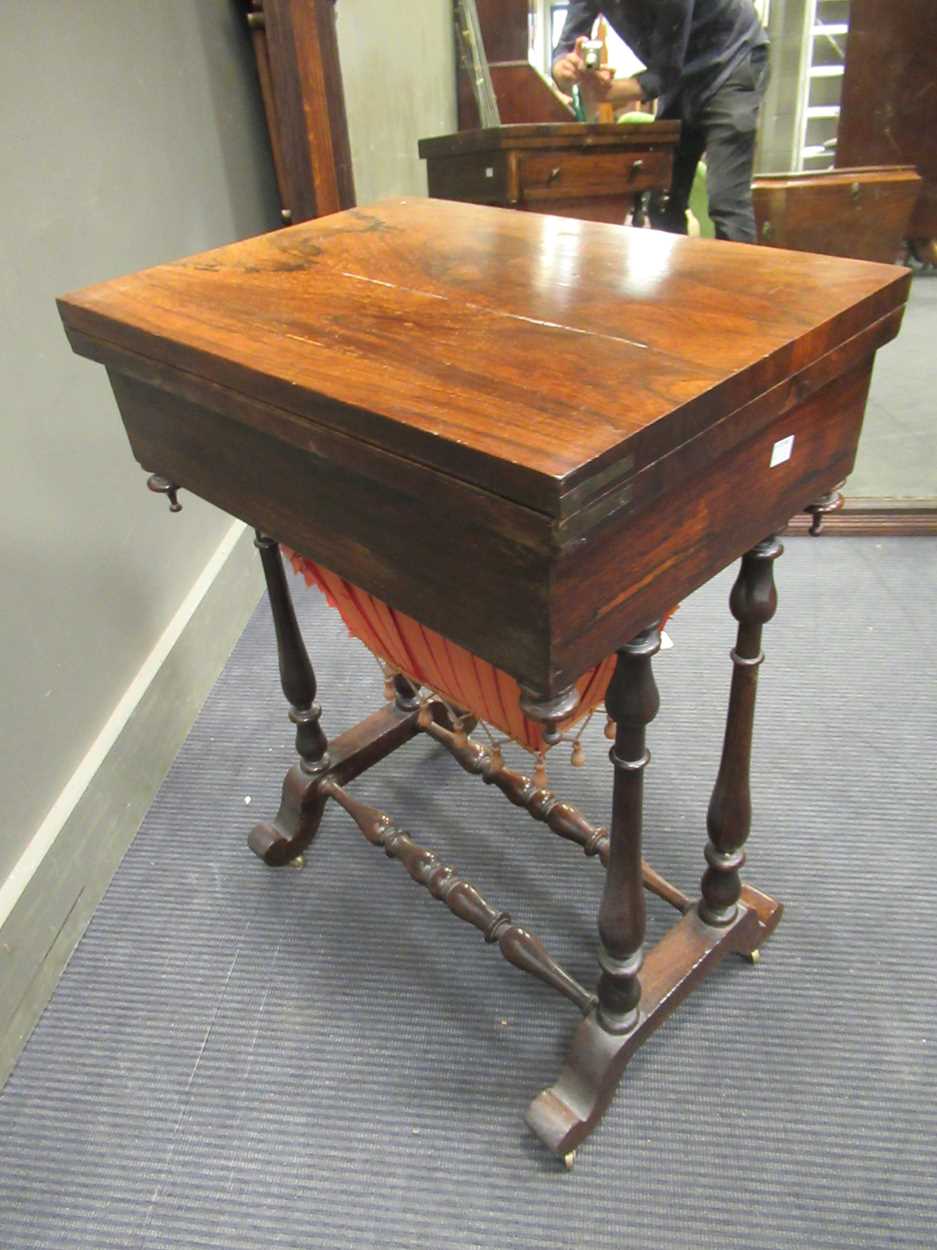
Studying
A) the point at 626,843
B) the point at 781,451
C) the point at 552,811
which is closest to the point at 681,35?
the point at 781,451

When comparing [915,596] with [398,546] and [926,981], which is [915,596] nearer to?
[926,981]

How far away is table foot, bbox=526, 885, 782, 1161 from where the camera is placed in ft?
3.63

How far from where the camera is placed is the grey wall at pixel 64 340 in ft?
4.34

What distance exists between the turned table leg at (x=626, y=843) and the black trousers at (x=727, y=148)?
145cm

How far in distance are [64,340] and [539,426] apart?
1083mm

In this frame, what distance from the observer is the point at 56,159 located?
4.58 ft

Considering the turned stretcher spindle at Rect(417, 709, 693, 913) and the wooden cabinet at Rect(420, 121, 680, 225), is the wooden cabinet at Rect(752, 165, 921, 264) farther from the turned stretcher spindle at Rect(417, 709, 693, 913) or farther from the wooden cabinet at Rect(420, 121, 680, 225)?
the turned stretcher spindle at Rect(417, 709, 693, 913)

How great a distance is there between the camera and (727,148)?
1969mm

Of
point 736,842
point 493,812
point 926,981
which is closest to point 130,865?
point 493,812

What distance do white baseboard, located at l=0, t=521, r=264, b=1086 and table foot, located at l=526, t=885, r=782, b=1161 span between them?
2.43 ft

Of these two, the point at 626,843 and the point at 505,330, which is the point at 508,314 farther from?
the point at 626,843

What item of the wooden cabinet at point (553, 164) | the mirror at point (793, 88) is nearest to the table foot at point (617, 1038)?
the mirror at point (793, 88)

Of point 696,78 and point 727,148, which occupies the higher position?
point 696,78

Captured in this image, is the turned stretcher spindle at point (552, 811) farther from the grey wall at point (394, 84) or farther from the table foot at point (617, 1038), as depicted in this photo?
the grey wall at point (394, 84)
